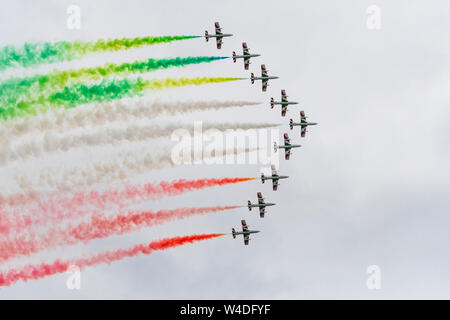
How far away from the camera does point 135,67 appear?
86688 mm

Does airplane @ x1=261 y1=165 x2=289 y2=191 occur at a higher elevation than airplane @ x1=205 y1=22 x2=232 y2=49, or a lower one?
lower

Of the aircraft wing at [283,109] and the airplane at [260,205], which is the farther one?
the aircraft wing at [283,109]

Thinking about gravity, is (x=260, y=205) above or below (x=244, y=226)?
above

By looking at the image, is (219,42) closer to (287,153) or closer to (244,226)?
(287,153)

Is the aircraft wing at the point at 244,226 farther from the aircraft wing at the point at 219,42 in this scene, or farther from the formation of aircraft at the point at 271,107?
the aircraft wing at the point at 219,42

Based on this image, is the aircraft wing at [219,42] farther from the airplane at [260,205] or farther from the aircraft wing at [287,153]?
the airplane at [260,205]

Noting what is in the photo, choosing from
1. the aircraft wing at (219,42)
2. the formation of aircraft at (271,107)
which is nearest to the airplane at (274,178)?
the formation of aircraft at (271,107)

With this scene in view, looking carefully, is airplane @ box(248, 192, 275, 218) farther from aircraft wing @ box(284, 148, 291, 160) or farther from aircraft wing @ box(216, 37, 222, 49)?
aircraft wing @ box(216, 37, 222, 49)

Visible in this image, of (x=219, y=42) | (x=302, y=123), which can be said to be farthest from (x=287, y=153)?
(x=219, y=42)

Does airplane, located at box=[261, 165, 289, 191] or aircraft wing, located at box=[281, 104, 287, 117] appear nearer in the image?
airplane, located at box=[261, 165, 289, 191]

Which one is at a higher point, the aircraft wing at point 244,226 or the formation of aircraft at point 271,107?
the formation of aircraft at point 271,107

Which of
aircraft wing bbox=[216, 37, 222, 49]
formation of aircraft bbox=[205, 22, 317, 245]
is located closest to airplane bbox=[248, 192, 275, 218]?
formation of aircraft bbox=[205, 22, 317, 245]
